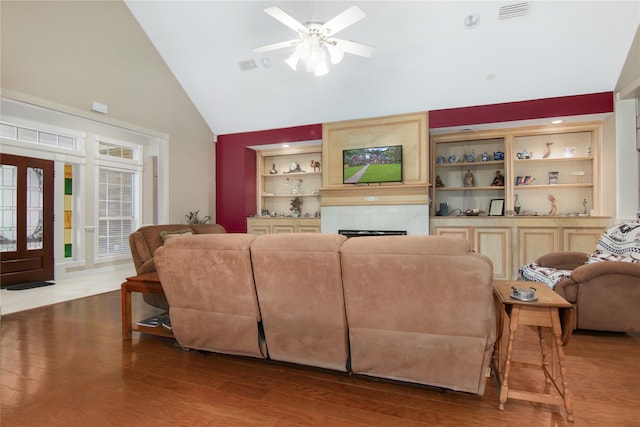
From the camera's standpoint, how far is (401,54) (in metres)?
4.73

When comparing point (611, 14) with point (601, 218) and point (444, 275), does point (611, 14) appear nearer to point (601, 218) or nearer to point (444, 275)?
point (601, 218)

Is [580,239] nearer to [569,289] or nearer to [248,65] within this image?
[569,289]

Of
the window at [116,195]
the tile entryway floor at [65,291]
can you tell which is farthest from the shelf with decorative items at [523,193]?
the window at [116,195]

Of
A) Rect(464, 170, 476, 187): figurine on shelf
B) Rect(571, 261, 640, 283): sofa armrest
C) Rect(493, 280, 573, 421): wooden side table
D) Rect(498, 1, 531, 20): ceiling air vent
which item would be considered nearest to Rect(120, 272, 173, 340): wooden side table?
Rect(493, 280, 573, 421): wooden side table

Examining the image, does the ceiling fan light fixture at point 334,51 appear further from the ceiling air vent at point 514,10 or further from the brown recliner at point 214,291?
the brown recliner at point 214,291

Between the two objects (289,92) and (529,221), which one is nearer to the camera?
(529,221)

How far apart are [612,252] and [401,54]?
11.8ft

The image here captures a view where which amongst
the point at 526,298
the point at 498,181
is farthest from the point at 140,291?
the point at 498,181

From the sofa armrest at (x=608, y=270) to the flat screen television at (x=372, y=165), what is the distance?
3.00 meters

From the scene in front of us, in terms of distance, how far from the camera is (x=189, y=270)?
2.12 meters

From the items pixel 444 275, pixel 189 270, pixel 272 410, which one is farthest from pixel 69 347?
pixel 444 275

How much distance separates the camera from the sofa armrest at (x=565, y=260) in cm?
359

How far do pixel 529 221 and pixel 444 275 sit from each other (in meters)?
4.19

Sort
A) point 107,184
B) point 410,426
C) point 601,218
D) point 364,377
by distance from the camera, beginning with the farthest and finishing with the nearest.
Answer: point 107,184, point 601,218, point 364,377, point 410,426
